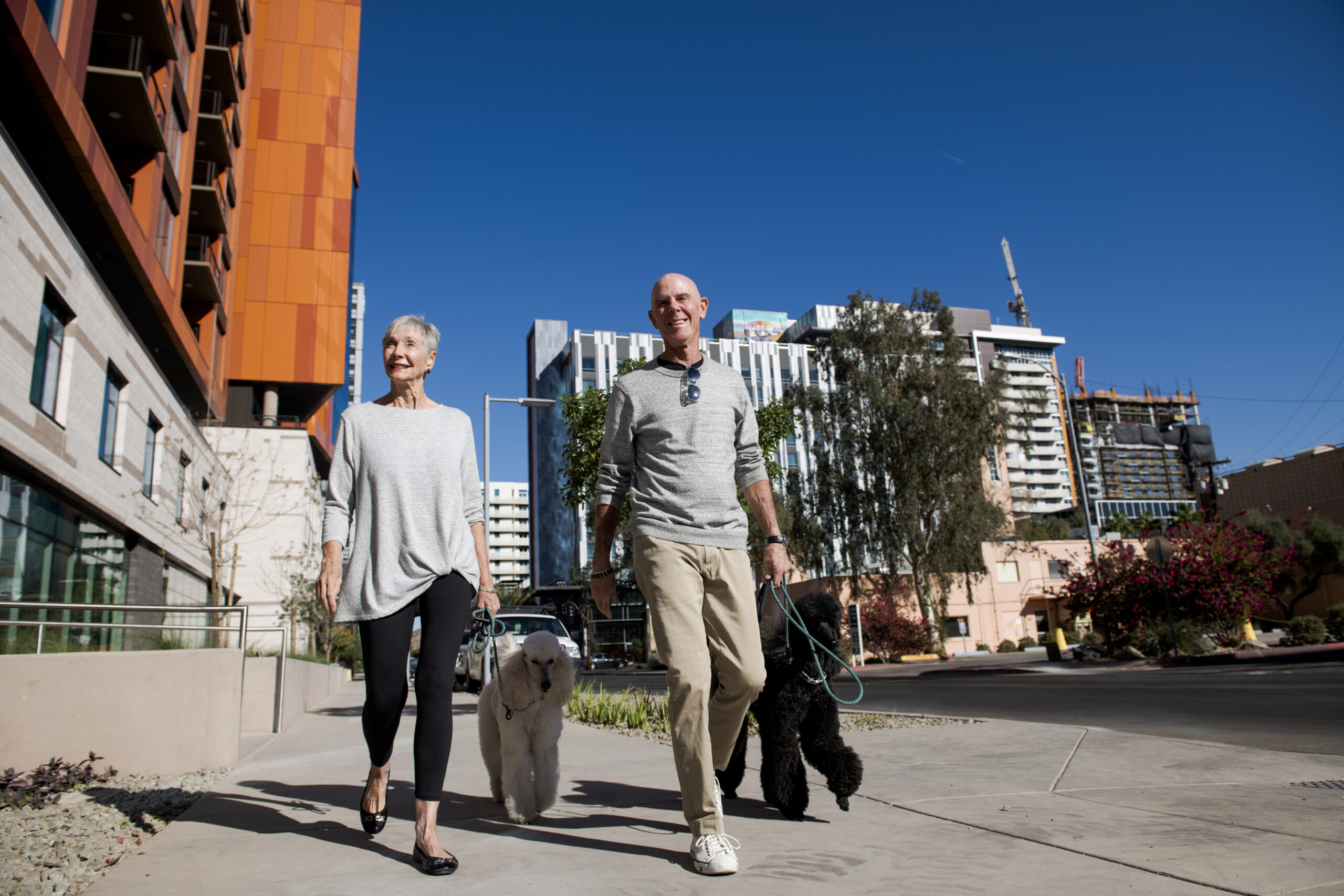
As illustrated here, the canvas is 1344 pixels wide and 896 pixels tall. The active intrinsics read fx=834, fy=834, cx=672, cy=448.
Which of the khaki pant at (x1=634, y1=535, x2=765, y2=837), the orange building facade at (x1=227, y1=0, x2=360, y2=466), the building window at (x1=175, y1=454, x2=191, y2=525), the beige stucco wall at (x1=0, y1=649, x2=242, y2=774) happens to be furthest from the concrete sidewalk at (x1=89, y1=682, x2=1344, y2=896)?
the orange building facade at (x1=227, y1=0, x2=360, y2=466)

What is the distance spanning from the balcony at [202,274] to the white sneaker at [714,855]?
2629 cm

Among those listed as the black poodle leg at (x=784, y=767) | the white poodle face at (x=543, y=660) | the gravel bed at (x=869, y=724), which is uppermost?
the white poodle face at (x=543, y=660)

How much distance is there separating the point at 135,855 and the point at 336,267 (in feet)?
121

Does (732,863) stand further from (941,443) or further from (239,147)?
(239,147)

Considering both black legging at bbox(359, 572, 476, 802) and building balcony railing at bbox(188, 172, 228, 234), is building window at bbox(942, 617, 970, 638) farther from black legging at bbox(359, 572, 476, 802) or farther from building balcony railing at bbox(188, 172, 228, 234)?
black legging at bbox(359, 572, 476, 802)

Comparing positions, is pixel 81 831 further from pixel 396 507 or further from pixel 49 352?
pixel 49 352

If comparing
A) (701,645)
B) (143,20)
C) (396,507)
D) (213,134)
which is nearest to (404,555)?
(396,507)

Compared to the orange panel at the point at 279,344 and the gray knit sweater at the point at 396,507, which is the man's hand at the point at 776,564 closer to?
the gray knit sweater at the point at 396,507

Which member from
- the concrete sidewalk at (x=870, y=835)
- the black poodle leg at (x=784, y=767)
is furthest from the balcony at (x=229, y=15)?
the black poodle leg at (x=784, y=767)

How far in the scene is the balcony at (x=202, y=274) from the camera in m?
24.7

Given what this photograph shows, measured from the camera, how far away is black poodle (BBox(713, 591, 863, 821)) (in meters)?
3.48

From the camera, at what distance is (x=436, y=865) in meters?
2.76

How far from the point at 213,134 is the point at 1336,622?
36.3 meters

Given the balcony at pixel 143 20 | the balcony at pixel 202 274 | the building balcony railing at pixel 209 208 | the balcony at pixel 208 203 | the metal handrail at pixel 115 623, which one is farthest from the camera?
the balcony at pixel 208 203
